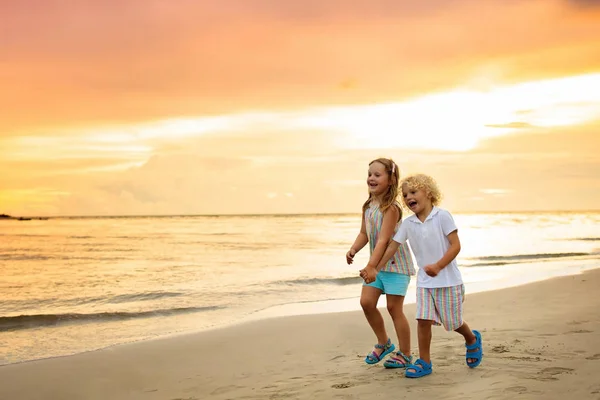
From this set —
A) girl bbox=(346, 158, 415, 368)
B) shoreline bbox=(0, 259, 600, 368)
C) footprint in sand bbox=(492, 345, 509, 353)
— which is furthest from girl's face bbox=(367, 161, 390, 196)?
shoreline bbox=(0, 259, 600, 368)

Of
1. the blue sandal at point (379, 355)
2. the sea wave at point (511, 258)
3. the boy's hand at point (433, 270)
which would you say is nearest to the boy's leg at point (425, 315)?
the boy's hand at point (433, 270)

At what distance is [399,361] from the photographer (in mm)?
5246

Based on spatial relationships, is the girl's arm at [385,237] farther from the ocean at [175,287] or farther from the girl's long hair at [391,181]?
the ocean at [175,287]

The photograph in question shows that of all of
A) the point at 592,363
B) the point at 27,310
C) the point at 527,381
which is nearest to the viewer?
the point at 527,381

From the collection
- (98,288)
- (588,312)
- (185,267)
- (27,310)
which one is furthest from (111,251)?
(588,312)

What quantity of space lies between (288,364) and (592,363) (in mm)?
2888

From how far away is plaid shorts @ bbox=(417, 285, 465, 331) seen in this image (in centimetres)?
484

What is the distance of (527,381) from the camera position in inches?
172

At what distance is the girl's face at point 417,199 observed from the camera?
4930mm

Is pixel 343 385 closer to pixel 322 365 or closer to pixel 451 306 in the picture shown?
pixel 322 365

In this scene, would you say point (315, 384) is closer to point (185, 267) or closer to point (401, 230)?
point (401, 230)

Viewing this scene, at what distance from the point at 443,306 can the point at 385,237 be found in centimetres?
80

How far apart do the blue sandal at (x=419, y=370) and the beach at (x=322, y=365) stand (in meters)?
0.09

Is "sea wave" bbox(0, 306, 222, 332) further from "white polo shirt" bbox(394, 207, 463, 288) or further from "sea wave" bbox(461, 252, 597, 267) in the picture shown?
"sea wave" bbox(461, 252, 597, 267)
